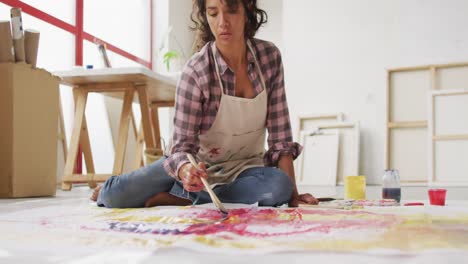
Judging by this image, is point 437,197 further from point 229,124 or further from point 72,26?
point 72,26

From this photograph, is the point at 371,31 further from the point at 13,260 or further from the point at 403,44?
the point at 13,260

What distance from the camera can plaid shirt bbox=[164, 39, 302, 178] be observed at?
159 cm

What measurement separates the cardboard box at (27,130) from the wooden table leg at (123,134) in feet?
1.66

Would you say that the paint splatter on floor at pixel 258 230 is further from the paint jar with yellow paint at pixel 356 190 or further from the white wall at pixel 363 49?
the white wall at pixel 363 49

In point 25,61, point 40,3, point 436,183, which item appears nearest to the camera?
point 25,61

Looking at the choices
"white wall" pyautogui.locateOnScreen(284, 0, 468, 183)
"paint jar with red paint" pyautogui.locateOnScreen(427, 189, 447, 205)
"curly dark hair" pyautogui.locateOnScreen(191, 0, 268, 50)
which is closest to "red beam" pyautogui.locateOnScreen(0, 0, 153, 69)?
"white wall" pyautogui.locateOnScreen(284, 0, 468, 183)

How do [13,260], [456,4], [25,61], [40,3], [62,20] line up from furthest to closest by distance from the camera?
[456,4] → [62,20] → [40,3] → [25,61] → [13,260]

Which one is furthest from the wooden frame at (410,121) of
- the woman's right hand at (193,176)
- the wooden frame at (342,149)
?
the woman's right hand at (193,176)

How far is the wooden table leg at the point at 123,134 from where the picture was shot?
127 inches

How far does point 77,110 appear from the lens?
11.0 feet

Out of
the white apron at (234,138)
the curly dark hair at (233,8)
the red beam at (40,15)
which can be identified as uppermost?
the red beam at (40,15)

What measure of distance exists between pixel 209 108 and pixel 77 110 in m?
1.95

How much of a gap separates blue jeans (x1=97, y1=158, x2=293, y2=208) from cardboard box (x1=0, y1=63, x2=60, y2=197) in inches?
34.7

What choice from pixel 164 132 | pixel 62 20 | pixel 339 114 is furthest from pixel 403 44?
pixel 62 20
